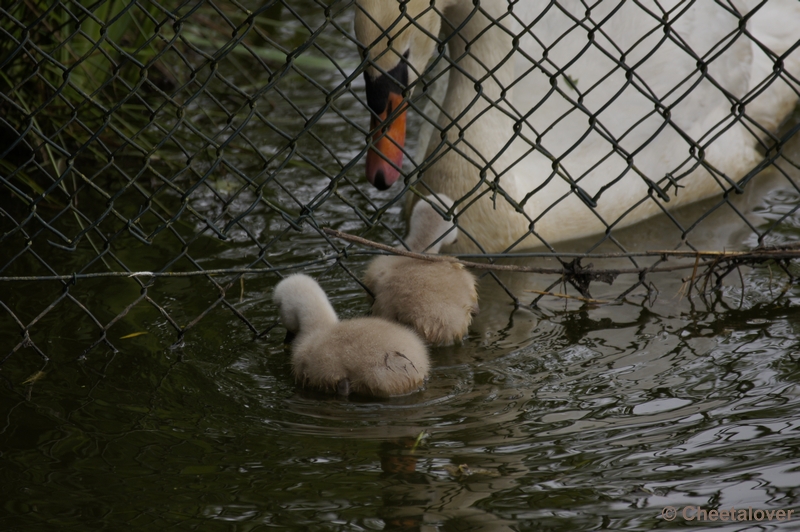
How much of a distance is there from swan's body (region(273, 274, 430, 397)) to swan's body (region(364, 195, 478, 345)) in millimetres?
194

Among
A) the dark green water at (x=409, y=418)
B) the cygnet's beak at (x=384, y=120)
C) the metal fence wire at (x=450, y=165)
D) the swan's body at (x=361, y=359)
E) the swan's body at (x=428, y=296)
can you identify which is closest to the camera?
the dark green water at (x=409, y=418)

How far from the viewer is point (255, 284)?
401cm

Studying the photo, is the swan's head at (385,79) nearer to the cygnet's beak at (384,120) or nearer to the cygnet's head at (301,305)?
the cygnet's beak at (384,120)

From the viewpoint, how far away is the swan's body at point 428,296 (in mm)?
3342

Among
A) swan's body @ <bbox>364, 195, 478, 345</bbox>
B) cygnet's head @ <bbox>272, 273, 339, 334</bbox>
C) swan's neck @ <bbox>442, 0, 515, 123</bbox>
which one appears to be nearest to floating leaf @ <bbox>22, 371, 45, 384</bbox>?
cygnet's head @ <bbox>272, 273, 339, 334</bbox>

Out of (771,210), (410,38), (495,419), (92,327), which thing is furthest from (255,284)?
(771,210)

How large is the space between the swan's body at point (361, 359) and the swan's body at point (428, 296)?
7.7 inches

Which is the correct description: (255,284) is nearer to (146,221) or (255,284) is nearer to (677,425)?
(146,221)

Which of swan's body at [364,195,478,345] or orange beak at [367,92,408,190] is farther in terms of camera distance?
orange beak at [367,92,408,190]

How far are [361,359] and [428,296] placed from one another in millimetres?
468

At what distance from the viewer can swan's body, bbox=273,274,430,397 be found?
2.98m

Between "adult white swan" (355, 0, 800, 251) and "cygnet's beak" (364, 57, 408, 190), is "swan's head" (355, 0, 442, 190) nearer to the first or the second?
"cygnet's beak" (364, 57, 408, 190)

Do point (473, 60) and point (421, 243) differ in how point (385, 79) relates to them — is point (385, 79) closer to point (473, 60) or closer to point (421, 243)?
point (421, 243)

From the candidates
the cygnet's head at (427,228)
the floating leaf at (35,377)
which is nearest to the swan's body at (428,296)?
the cygnet's head at (427,228)
